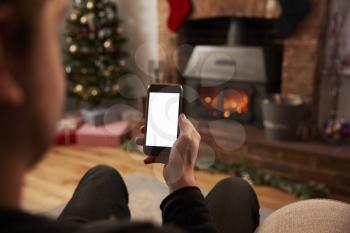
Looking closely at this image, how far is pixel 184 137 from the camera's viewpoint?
0.87 meters

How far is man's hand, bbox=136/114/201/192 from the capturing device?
31.9 inches

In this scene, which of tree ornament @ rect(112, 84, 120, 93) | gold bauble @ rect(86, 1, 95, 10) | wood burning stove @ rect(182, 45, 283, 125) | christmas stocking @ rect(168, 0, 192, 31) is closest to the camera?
wood burning stove @ rect(182, 45, 283, 125)

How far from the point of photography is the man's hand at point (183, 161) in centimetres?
81

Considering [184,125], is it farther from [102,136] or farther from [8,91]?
[102,136]

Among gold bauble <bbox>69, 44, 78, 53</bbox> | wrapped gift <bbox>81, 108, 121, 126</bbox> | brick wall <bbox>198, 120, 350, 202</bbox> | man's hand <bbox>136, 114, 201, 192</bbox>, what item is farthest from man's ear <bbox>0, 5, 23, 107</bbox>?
gold bauble <bbox>69, 44, 78, 53</bbox>

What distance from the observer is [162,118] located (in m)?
1.09

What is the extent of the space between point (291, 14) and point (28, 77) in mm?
2555

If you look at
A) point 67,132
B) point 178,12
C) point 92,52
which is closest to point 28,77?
point 178,12

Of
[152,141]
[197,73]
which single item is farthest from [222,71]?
[152,141]

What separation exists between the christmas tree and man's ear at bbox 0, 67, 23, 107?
329cm

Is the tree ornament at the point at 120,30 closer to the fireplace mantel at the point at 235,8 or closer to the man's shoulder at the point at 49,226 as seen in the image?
the fireplace mantel at the point at 235,8

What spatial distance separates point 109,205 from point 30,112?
2.55 feet

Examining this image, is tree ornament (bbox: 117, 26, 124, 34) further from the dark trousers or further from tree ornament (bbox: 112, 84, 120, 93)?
the dark trousers

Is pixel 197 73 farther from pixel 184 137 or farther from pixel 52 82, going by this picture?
pixel 52 82
